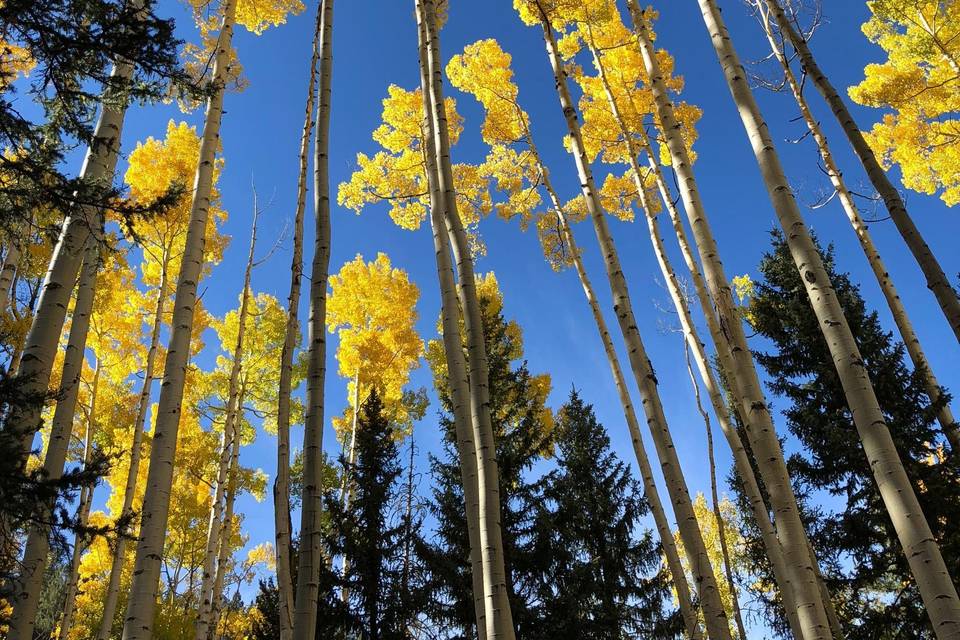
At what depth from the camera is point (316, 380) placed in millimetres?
4117

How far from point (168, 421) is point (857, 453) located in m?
9.16

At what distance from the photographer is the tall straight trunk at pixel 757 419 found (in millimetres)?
3021

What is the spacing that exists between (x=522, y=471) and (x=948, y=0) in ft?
43.9

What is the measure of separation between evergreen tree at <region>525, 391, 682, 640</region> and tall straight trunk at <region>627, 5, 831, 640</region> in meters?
4.92

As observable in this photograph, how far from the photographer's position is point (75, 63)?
12.7 feet

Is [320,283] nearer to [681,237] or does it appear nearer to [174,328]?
[174,328]

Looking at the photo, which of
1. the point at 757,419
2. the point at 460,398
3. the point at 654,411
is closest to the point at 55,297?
the point at 460,398

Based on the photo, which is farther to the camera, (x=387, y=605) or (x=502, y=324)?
(x=502, y=324)

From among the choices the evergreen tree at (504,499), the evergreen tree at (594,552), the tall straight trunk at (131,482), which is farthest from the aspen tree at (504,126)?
the tall straight trunk at (131,482)

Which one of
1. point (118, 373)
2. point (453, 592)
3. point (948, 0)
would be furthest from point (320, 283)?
point (948, 0)

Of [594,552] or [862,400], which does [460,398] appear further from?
[594,552]

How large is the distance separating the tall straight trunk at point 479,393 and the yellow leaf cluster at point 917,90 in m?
11.3

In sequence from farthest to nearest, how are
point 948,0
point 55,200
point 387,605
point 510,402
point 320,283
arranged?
1. point 948,0
2. point 510,402
3. point 387,605
4. point 320,283
5. point 55,200

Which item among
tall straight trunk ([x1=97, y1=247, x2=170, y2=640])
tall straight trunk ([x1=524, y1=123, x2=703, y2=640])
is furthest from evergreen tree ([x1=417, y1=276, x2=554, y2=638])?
tall straight trunk ([x1=97, y1=247, x2=170, y2=640])
